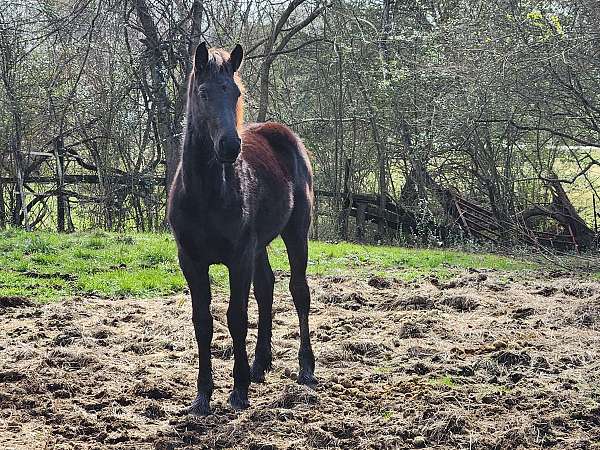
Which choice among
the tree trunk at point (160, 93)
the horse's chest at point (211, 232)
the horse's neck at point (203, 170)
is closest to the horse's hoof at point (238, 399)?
the horse's chest at point (211, 232)

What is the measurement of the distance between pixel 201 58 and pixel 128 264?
5.78 m

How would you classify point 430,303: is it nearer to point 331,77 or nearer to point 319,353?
point 319,353

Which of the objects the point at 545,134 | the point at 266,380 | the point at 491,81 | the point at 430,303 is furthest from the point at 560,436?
the point at 545,134

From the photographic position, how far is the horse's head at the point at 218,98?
402 centimetres

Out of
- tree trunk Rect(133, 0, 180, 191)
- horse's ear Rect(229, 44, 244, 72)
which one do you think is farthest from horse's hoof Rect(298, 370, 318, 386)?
tree trunk Rect(133, 0, 180, 191)

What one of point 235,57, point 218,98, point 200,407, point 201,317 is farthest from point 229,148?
point 200,407

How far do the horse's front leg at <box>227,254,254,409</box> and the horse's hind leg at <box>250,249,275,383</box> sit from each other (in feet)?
1.69

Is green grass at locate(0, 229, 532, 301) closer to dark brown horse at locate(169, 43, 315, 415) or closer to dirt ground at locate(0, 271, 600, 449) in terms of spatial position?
dirt ground at locate(0, 271, 600, 449)

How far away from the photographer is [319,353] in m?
5.73

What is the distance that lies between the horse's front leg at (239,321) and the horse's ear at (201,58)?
118 centimetres

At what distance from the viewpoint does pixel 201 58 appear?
13.9 feet

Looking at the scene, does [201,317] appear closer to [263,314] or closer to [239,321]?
[239,321]

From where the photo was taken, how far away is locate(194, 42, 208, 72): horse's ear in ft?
13.7

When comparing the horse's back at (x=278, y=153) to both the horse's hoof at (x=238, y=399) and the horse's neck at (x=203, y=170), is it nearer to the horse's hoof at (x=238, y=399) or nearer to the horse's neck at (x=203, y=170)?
the horse's neck at (x=203, y=170)
